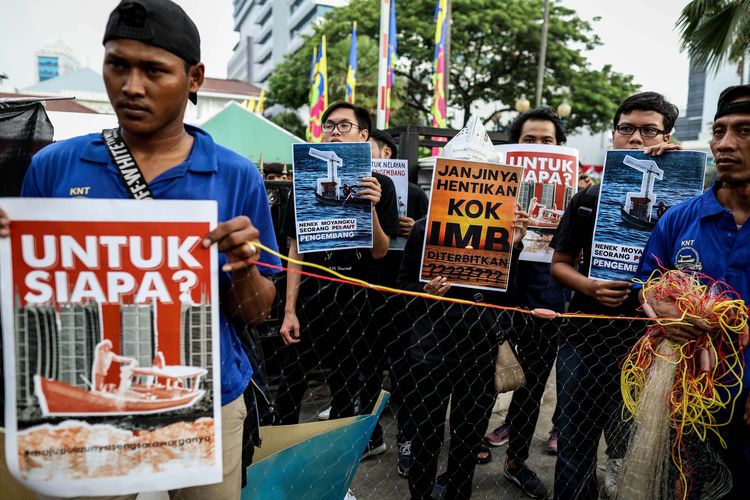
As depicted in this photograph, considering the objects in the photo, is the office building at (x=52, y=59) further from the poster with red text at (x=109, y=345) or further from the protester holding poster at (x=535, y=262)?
the poster with red text at (x=109, y=345)

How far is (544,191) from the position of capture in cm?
283

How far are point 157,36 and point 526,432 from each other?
2837mm

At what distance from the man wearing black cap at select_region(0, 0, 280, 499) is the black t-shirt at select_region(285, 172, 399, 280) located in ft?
4.43

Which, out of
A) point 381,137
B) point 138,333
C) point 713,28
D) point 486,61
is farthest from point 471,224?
point 486,61

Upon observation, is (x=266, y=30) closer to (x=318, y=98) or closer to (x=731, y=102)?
(x=318, y=98)

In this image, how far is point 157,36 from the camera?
1.21m

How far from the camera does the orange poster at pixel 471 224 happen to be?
2.28 meters

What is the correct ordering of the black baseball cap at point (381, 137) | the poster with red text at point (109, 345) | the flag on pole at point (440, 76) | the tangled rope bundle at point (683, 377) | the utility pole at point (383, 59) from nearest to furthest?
the poster with red text at point (109, 345)
the tangled rope bundle at point (683, 377)
the black baseball cap at point (381, 137)
the utility pole at point (383, 59)
the flag on pole at point (440, 76)

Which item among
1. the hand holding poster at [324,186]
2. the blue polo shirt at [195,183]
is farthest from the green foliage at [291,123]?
the blue polo shirt at [195,183]

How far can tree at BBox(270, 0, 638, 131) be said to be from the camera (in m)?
19.5

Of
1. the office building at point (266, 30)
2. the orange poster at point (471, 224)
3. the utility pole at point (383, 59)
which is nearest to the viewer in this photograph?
the orange poster at point (471, 224)

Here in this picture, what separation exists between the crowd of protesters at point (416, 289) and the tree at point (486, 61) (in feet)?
55.3

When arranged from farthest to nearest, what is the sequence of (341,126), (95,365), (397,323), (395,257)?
(395,257) < (397,323) < (341,126) < (95,365)

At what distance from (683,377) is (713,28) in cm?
756
